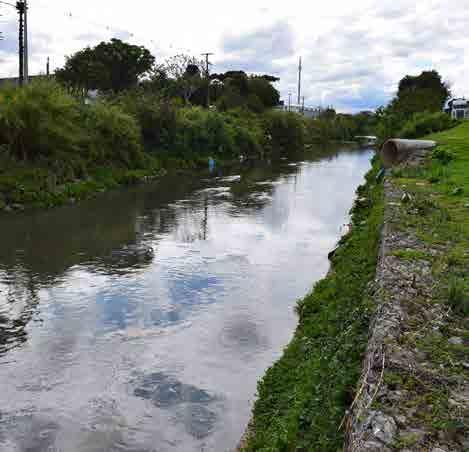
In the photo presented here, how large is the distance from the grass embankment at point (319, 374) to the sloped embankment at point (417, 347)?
0.40 metres

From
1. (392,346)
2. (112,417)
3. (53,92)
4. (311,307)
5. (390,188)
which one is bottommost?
(112,417)

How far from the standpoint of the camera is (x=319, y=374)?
19.2 ft

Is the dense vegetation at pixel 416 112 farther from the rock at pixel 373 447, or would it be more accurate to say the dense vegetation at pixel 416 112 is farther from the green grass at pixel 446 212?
the rock at pixel 373 447

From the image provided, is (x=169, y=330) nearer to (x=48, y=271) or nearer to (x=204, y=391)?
(x=204, y=391)

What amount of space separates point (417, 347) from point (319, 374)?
1.40 m

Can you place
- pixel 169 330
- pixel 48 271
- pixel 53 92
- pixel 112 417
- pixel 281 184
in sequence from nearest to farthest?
1. pixel 112 417
2. pixel 169 330
3. pixel 48 271
4. pixel 53 92
5. pixel 281 184

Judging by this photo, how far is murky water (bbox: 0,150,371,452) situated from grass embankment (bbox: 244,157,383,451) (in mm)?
514

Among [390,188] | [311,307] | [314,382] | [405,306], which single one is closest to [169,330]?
[311,307]

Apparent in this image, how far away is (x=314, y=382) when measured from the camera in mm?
5758

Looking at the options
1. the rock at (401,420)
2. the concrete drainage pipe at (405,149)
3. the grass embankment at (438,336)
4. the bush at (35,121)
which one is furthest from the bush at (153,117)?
the rock at (401,420)

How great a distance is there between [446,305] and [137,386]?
434 cm

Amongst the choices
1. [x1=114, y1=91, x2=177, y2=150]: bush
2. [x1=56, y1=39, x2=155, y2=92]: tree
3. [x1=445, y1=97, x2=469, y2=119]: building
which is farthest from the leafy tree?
[x1=114, y1=91, x2=177, y2=150]: bush

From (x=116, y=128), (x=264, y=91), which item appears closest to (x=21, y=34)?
(x=116, y=128)

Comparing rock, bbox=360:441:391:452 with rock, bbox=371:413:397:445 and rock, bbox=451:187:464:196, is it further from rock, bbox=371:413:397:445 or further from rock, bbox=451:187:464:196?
rock, bbox=451:187:464:196
